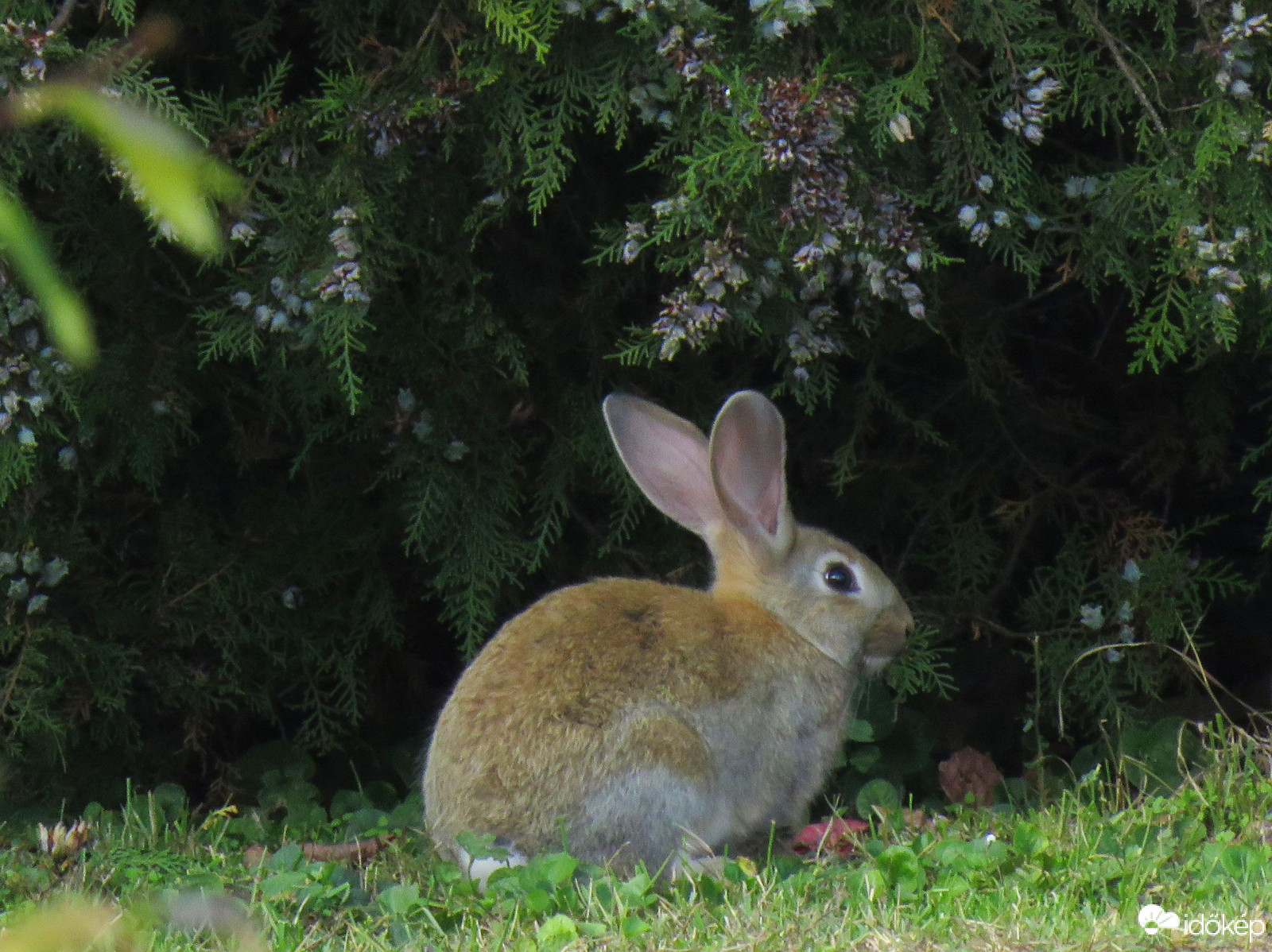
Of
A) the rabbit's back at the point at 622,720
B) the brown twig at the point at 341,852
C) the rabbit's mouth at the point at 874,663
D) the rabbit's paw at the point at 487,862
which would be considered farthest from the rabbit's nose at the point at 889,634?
the brown twig at the point at 341,852

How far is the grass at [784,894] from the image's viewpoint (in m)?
2.84

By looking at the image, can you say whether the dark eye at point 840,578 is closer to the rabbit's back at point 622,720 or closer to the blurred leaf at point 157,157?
the rabbit's back at point 622,720

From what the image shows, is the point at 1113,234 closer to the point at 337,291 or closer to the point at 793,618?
the point at 793,618

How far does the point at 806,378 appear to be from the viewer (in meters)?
4.38

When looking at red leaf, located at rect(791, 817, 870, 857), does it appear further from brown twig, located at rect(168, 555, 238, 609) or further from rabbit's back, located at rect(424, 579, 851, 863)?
brown twig, located at rect(168, 555, 238, 609)

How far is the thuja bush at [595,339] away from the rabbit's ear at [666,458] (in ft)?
0.72

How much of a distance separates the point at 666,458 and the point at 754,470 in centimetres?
30

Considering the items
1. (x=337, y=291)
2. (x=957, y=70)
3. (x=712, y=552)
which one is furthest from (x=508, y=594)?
(x=957, y=70)

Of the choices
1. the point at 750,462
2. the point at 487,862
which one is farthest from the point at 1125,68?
the point at 487,862

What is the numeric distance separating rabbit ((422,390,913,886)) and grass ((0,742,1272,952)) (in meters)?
0.22

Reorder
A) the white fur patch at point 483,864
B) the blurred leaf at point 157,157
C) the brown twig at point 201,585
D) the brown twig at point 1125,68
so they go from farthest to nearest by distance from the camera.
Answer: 1. the brown twig at point 201,585
2. the brown twig at point 1125,68
3. the white fur patch at point 483,864
4. the blurred leaf at point 157,157

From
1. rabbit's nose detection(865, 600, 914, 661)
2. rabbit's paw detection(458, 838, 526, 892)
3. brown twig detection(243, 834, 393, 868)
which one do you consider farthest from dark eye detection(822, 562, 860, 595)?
brown twig detection(243, 834, 393, 868)

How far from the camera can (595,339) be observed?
499 centimetres

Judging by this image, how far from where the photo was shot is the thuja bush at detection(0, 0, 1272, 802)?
12.8 ft
